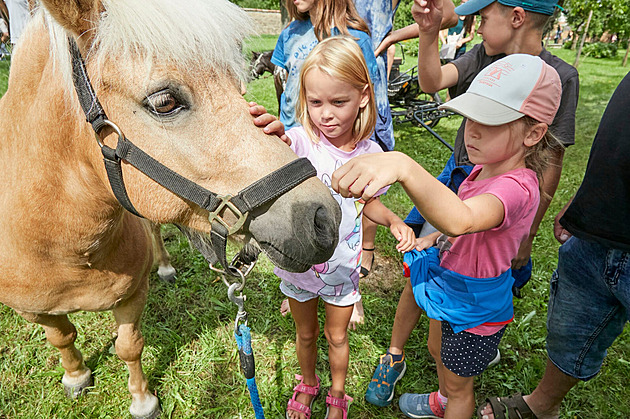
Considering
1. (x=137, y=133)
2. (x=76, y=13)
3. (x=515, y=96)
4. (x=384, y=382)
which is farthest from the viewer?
(x=384, y=382)

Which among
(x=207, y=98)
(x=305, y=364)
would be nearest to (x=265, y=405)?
(x=305, y=364)

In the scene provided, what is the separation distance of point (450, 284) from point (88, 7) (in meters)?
1.74

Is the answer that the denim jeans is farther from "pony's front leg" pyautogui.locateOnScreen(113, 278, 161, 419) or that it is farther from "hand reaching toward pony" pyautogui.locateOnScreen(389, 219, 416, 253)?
"pony's front leg" pyautogui.locateOnScreen(113, 278, 161, 419)

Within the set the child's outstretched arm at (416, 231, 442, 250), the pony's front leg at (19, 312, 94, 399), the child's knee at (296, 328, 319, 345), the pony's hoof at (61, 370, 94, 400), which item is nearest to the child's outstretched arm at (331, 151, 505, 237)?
the child's outstretched arm at (416, 231, 442, 250)

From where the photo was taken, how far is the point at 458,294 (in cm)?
165

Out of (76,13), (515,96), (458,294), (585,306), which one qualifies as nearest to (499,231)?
A: (458,294)

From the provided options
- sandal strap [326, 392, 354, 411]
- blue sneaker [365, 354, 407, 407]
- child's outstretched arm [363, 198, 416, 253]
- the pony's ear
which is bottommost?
blue sneaker [365, 354, 407, 407]

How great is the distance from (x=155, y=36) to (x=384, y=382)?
89.5 inches

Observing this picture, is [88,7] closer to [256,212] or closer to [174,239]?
[256,212]

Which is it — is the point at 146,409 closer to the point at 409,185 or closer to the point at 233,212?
the point at 233,212

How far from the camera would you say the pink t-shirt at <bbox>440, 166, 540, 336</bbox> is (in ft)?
4.62

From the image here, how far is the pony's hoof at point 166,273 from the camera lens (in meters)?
3.47

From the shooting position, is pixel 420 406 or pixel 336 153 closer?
pixel 336 153

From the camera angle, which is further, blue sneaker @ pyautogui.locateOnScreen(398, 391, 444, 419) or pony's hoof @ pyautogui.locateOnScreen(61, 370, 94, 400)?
pony's hoof @ pyautogui.locateOnScreen(61, 370, 94, 400)
